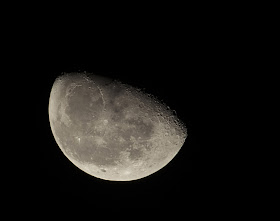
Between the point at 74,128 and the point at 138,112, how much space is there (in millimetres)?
728

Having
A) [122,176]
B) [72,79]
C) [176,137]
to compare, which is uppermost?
[72,79]

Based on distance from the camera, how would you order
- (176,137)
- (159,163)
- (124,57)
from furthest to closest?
1. (159,163)
2. (176,137)
3. (124,57)

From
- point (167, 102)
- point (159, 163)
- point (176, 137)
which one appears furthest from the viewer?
point (159, 163)

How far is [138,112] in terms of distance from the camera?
274 cm

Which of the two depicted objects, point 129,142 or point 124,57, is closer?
point 124,57

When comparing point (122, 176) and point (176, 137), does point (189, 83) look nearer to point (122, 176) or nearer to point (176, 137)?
point (176, 137)

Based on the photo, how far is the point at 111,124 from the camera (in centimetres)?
272

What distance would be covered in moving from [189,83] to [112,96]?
2.62 ft

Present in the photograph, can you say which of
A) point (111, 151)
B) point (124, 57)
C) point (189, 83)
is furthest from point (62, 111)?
point (189, 83)

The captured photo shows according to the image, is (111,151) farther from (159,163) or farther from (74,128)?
(159,163)

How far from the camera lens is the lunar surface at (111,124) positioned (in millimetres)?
2701

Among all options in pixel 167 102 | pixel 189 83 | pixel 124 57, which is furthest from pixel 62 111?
pixel 189 83

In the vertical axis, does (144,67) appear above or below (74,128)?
above

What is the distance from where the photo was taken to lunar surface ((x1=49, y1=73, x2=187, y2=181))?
8.86ft
